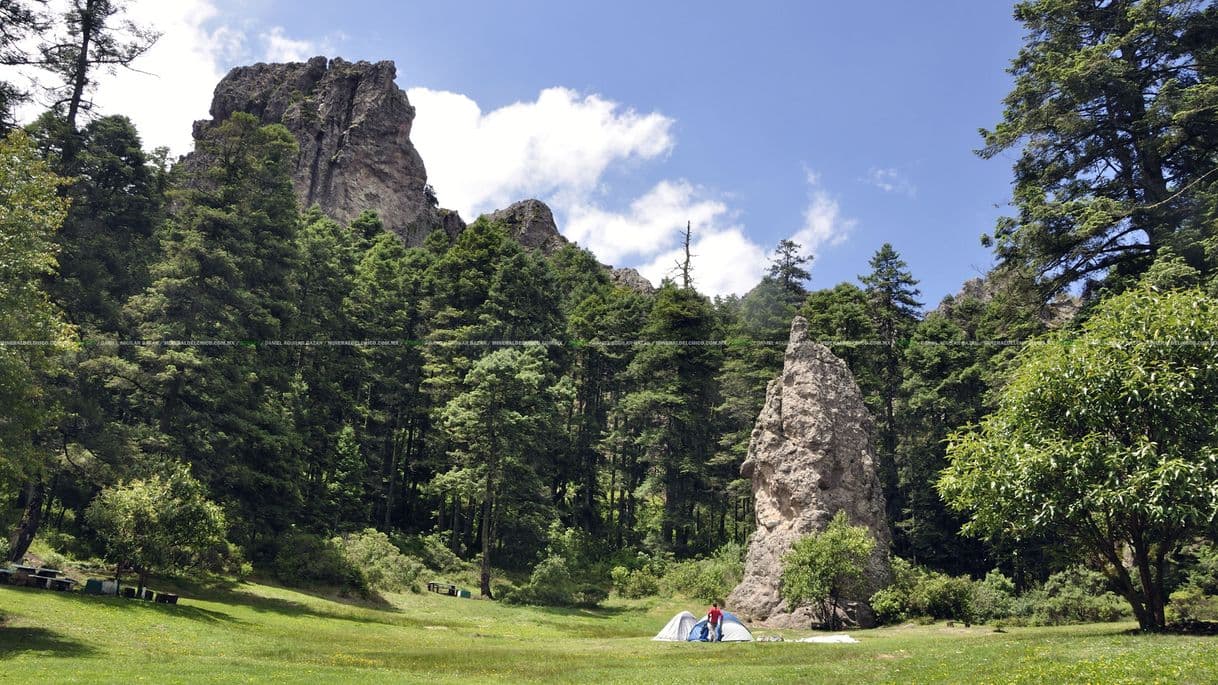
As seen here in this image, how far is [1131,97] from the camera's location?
3170 centimetres

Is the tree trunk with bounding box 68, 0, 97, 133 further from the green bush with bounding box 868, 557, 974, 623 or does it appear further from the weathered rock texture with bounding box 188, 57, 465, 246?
the weathered rock texture with bounding box 188, 57, 465, 246

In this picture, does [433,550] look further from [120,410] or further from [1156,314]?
[1156,314]

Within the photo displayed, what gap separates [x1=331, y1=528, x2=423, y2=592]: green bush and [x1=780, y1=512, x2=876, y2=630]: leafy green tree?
19282 mm

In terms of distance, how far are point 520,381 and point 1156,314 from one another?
3235 cm

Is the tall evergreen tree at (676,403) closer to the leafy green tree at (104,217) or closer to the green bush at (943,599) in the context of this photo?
the green bush at (943,599)

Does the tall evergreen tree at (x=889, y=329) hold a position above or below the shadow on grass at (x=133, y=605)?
above

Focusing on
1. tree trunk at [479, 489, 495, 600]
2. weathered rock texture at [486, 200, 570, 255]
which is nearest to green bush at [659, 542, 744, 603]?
tree trunk at [479, 489, 495, 600]

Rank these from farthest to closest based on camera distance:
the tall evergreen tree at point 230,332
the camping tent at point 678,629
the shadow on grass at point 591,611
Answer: the shadow on grass at point 591,611, the tall evergreen tree at point 230,332, the camping tent at point 678,629

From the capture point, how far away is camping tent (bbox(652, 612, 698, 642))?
89.3 feet

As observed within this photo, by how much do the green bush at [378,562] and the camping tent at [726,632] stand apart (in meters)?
17.7

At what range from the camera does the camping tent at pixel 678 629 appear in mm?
27228

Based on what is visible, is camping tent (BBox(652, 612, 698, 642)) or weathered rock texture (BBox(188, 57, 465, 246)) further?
weathered rock texture (BBox(188, 57, 465, 246))

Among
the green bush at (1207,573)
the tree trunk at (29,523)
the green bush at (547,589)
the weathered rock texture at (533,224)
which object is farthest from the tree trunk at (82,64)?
the weathered rock texture at (533,224)

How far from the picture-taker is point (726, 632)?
87.3 feet
